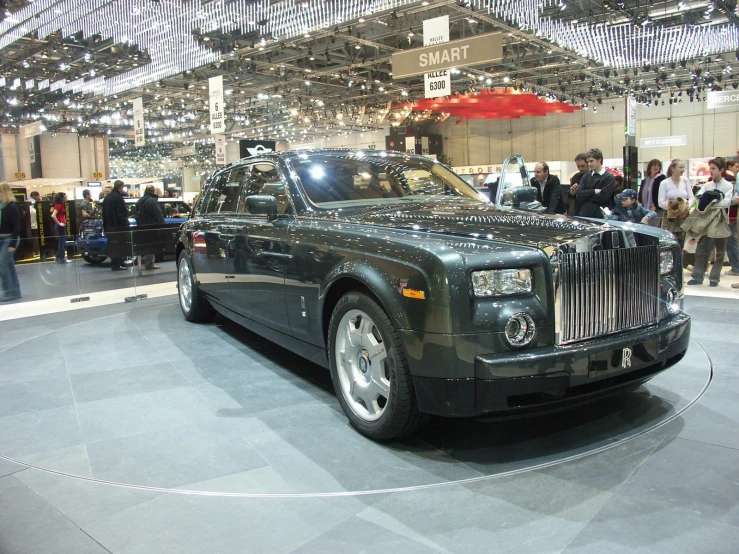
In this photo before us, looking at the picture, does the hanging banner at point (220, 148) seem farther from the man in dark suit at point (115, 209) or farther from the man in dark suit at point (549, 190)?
the man in dark suit at point (549, 190)

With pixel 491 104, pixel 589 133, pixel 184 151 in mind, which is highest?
pixel 184 151

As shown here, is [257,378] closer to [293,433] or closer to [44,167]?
[293,433]

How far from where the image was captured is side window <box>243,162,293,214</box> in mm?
3914

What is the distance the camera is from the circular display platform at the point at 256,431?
2.65 metres

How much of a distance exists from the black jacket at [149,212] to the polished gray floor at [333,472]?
7.57m

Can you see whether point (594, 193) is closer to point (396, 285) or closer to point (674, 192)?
point (674, 192)

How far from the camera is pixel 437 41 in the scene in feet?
30.2

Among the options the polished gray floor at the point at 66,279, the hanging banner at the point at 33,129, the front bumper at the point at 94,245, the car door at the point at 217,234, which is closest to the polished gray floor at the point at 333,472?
the car door at the point at 217,234

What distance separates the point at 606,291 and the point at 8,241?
8.00 m

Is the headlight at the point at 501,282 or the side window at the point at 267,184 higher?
the side window at the point at 267,184

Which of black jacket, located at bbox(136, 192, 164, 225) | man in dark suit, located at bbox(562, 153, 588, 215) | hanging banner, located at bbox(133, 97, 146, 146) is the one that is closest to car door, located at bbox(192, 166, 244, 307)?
man in dark suit, located at bbox(562, 153, 588, 215)

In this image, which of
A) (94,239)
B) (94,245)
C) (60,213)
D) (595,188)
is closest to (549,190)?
(595,188)

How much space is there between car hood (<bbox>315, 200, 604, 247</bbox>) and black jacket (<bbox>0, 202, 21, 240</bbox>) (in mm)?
6378

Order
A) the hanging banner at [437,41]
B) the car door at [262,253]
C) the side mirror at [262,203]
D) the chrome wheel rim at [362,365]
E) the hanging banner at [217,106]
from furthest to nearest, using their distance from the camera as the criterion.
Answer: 1. the hanging banner at [217,106]
2. the hanging banner at [437,41]
3. the car door at [262,253]
4. the side mirror at [262,203]
5. the chrome wheel rim at [362,365]
